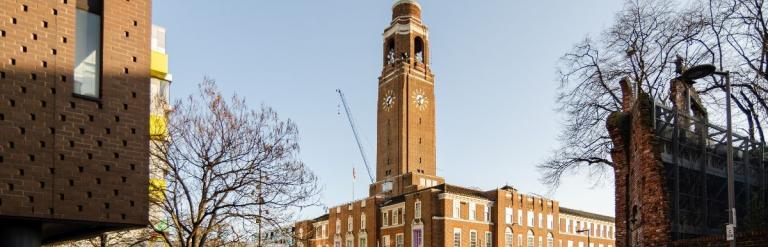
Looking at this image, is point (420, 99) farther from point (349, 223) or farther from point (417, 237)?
point (417, 237)

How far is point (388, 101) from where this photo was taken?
4540 inches

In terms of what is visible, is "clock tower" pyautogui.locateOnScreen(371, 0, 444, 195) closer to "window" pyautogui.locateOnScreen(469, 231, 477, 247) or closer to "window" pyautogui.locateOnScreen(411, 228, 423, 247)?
"window" pyautogui.locateOnScreen(411, 228, 423, 247)

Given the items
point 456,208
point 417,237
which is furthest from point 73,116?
point 417,237

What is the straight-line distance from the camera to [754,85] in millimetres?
23844

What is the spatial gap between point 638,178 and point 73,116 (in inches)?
590

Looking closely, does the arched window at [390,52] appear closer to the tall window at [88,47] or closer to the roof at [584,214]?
the roof at [584,214]

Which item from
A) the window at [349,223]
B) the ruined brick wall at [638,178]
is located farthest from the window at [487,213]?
the ruined brick wall at [638,178]

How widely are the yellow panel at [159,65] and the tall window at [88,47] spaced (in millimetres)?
40922

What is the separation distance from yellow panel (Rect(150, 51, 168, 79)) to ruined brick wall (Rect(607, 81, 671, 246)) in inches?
1602

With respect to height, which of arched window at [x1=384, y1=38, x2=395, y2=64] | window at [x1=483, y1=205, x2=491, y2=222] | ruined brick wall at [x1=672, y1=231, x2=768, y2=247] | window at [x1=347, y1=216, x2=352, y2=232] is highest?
arched window at [x1=384, y1=38, x2=395, y2=64]

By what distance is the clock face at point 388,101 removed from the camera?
114m

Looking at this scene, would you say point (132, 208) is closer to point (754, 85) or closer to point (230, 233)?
point (230, 233)

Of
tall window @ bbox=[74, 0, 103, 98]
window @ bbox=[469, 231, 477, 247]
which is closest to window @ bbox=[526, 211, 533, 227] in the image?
window @ bbox=[469, 231, 477, 247]

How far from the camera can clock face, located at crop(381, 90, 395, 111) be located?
11414 cm
